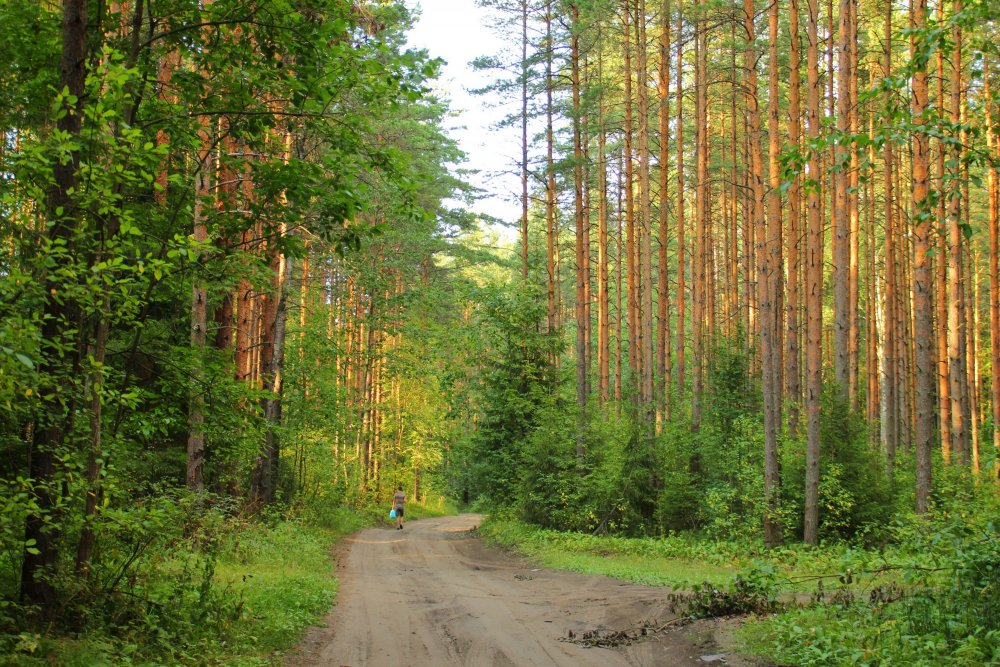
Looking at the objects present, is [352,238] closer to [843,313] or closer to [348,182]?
[348,182]

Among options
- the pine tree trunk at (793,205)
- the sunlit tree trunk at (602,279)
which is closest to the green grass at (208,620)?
the pine tree trunk at (793,205)

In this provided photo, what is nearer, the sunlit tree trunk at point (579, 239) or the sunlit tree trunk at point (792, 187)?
the sunlit tree trunk at point (792, 187)

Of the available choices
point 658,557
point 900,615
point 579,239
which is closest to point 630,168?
point 579,239

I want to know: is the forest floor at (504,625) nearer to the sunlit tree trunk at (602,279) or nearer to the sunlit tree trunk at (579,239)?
the sunlit tree trunk at (579,239)

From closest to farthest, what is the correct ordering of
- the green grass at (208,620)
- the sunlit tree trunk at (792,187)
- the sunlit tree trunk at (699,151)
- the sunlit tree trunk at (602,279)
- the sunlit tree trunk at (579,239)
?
the green grass at (208,620) → the sunlit tree trunk at (792,187) → the sunlit tree trunk at (699,151) → the sunlit tree trunk at (579,239) → the sunlit tree trunk at (602,279)

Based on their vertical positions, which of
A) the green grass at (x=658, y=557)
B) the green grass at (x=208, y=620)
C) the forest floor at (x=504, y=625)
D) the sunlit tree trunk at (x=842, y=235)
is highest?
the sunlit tree trunk at (x=842, y=235)

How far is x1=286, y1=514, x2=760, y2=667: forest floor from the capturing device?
755 cm

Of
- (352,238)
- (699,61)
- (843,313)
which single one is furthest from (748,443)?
(352,238)

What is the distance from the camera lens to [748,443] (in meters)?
17.4

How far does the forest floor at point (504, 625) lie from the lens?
755 cm

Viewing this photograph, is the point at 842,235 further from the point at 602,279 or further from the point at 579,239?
the point at 602,279

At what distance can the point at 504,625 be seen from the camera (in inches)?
360

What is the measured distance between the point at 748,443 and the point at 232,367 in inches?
537

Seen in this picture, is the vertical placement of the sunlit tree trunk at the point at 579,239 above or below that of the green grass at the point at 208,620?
above
